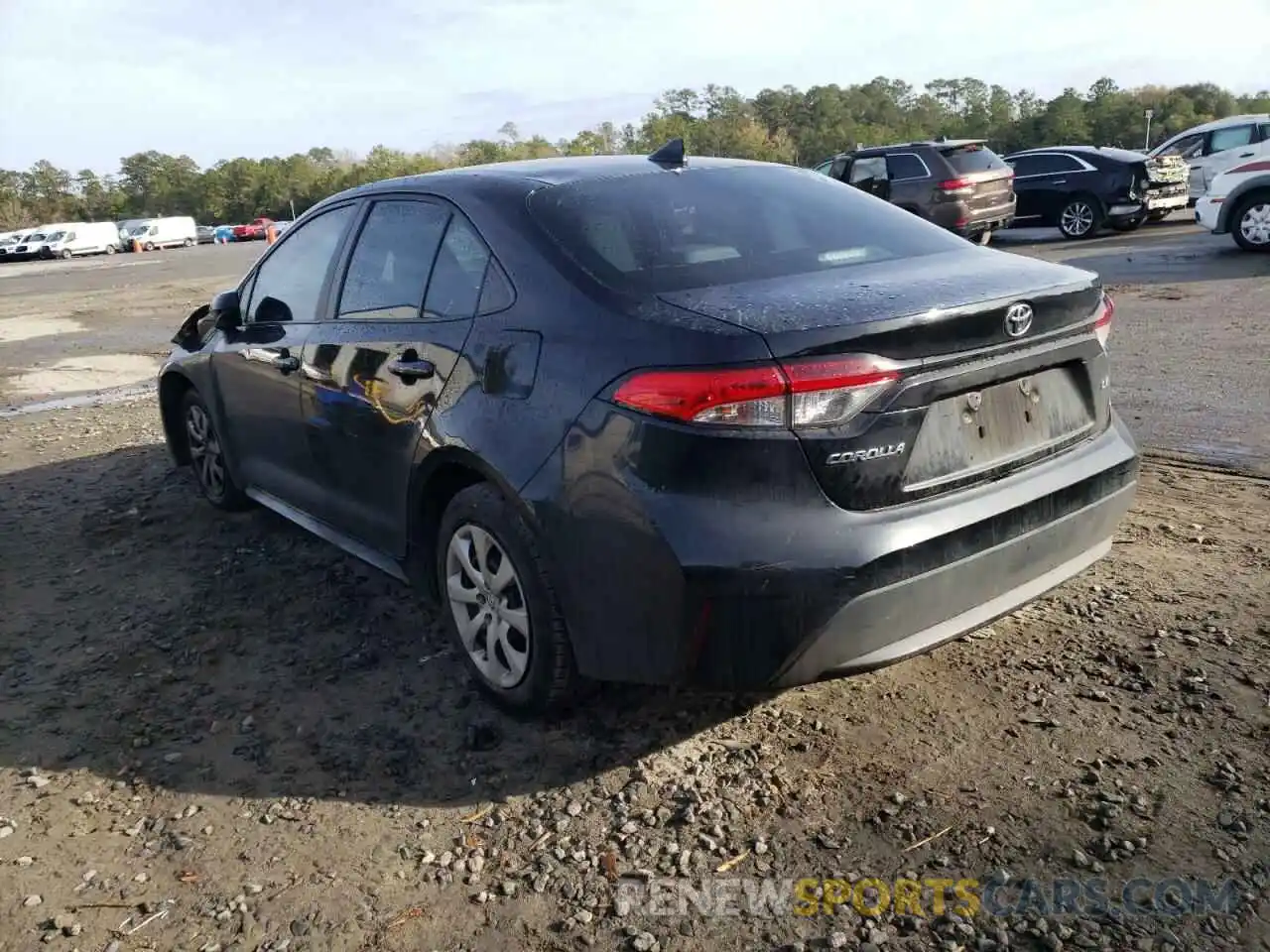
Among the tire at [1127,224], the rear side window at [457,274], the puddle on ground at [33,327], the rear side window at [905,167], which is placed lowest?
the tire at [1127,224]

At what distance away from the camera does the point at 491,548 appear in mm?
3143

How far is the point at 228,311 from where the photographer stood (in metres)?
4.85

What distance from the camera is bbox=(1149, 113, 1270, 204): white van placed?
19828mm

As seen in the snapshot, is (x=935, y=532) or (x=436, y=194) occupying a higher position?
(x=436, y=194)

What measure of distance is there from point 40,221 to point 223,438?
9106 cm

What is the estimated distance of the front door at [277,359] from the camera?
417 cm

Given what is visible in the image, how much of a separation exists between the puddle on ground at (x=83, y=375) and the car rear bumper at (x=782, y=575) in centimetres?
831

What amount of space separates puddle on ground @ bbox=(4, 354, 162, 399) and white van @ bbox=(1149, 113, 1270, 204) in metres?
18.1

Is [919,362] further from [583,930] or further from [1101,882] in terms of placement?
[583,930]

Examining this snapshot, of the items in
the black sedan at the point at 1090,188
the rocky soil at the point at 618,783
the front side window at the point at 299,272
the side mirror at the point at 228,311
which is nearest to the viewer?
the rocky soil at the point at 618,783

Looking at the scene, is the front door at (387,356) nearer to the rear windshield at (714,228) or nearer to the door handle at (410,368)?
the door handle at (410,368)

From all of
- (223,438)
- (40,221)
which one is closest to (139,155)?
(40,221)

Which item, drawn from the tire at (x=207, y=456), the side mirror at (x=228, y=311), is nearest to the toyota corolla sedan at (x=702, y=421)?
the side mirror at (x=228, y=311)

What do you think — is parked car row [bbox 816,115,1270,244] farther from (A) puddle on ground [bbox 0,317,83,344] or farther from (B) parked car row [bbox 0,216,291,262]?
(B) parked car row [bbox 0,216,291,262]
